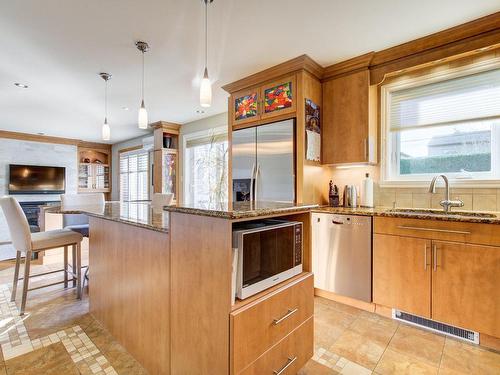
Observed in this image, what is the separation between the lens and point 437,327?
2068 mm

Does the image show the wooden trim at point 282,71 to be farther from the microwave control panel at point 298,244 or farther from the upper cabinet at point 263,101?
the microwave control panel at point 298,244

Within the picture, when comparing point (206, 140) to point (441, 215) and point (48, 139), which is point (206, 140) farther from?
point (48, 139)

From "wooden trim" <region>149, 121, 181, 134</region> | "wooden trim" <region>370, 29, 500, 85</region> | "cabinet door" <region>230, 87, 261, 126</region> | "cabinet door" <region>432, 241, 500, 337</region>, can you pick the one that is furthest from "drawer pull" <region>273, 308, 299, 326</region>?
"wooden trim" <region>149, 121, 181, 134</region>

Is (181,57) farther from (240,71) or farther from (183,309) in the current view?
(183,309)

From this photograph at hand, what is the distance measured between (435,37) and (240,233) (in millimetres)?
2457

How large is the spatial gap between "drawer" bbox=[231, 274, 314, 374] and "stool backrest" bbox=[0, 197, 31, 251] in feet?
7.36

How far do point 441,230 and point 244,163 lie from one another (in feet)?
6.74

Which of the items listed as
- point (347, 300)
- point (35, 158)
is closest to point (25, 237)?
point (347, 300)

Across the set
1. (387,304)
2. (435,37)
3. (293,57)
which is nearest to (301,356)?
(387,304)

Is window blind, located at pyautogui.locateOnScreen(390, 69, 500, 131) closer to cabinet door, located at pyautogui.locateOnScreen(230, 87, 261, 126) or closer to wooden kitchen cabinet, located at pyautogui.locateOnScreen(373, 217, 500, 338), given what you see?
wooden kitchen cabinet, located at pyautogui.locateOnScreen(373, 217, 500, 338)

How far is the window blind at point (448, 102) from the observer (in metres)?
→ 2.29

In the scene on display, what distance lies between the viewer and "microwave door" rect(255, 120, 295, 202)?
276 cm

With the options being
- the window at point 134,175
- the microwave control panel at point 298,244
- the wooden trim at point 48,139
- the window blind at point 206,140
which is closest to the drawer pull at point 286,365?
the microwave control panel at point 298,244

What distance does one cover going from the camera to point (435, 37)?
2.23m
